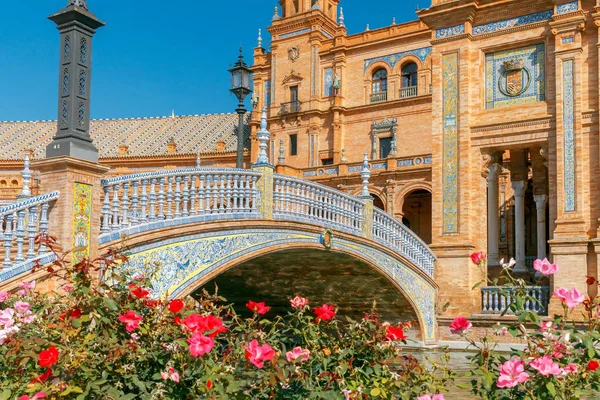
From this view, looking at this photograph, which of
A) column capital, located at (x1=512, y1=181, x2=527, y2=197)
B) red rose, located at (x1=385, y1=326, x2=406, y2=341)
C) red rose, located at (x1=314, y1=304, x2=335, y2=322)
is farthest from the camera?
column capital, located at (x1=512, y1=181, x2=527, y2=197)

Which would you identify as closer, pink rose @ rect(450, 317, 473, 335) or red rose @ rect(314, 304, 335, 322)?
pink rose @ rect(450, 317, 473, 335)

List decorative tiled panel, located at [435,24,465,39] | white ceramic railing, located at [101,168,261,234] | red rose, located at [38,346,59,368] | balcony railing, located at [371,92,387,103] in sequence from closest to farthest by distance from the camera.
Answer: red rose, located at [38,346,59,368]
white ceramic railing, located at [101,168,261,234]
decorative tiled panel, located at [435,24,465,39]
balcony railing, located at [371,92,387,103]

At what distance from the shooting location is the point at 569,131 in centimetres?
1753

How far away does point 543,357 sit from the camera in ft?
13.5

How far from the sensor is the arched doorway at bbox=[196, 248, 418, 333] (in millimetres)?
14023

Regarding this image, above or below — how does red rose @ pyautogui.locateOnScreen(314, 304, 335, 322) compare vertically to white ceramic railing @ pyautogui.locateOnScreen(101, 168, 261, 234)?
below

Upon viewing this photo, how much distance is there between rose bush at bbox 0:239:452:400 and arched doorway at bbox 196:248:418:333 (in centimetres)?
758

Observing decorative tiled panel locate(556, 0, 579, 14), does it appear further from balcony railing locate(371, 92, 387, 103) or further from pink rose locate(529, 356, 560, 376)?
balcony railing locate(371, 92, 387, 103)

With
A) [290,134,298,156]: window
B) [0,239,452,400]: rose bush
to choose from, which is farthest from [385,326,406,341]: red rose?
[290,134,298,156]: window

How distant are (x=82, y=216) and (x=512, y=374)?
5.00 m

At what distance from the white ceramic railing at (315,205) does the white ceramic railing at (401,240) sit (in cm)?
87

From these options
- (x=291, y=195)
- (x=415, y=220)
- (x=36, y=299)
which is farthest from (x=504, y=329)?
(x=415, y=220)


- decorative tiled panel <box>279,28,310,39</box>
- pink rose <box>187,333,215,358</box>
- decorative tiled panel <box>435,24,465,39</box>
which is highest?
decorative tiled panel <box>279,28,310,39</box>

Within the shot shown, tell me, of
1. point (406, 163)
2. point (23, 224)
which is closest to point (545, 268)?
point (23, 224)
